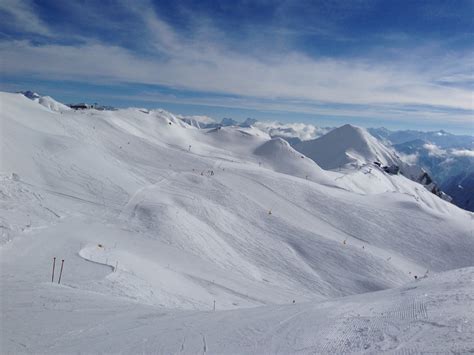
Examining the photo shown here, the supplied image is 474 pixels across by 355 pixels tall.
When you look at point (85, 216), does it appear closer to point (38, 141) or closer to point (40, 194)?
point (40, 194)

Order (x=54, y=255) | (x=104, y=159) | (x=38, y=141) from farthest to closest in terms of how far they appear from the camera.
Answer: (x=104, y=159), (x=38, y=141), (x=54, y=255)

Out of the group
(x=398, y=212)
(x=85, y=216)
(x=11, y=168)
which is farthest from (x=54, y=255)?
(x=398, y=212)

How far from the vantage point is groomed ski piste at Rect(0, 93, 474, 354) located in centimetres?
858

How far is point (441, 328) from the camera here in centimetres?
747

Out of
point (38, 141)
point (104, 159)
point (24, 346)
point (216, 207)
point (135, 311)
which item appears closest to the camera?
point (24, 346)

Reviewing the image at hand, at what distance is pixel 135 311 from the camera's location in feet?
35.5

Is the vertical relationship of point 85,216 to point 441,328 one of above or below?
below

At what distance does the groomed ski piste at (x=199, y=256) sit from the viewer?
858 cm

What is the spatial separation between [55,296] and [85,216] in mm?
13126

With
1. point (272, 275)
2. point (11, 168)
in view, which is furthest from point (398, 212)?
point (11, 168)

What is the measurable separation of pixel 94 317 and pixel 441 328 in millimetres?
8729

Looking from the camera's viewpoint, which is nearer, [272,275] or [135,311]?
[135,311]

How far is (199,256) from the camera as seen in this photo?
22875 mm

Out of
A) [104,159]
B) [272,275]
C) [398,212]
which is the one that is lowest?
[272,275]
